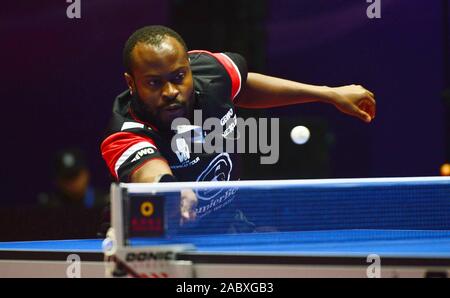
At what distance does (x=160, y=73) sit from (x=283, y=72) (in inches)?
86.9

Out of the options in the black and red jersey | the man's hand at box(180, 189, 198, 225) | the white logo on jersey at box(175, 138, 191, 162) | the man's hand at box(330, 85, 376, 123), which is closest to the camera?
the man's hand at box(180, 189, 198, 225)

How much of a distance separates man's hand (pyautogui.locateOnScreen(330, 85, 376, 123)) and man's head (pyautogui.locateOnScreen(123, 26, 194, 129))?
846 millimetres

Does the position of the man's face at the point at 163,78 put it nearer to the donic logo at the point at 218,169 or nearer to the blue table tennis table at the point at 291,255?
the donic logo at the point at 218,169

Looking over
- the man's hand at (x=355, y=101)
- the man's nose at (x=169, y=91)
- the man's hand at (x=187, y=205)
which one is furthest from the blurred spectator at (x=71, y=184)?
the man's hand at (x=187, y=205)

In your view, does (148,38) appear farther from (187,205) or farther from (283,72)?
(283,72)

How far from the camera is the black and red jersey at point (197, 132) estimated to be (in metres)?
4.21

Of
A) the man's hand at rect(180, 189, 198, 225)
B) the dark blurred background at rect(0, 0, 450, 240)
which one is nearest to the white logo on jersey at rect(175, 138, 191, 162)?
the man's hand at rect(180, 189, 198, 225)

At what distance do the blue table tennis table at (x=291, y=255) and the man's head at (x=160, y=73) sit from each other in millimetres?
625

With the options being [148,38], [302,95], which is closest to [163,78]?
[148,38]

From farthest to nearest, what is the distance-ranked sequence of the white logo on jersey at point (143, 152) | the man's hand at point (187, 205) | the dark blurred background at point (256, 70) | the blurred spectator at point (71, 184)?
the blurred spectator at point (71, 184)
the dark blurred background at point (256, 70)
the white logo on jersey at point (143, 152)
the man's hand at point (187, 205)

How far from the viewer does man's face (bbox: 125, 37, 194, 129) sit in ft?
13.8

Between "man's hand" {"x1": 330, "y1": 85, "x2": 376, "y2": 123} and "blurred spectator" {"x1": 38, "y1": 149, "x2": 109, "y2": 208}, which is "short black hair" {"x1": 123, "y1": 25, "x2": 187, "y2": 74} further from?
"blurred spectator" {"x1": 38, "y1": 149, "x2": 109, "y2": 208}

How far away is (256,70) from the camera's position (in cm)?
618
